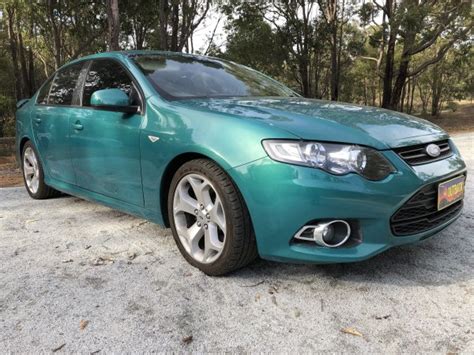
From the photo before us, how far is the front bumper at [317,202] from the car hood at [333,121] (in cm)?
17

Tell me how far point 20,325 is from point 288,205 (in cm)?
148

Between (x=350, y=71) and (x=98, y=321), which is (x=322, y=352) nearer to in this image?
(x=98, y=321)

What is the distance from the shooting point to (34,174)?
15.0ft

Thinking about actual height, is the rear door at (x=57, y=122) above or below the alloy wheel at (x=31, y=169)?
above

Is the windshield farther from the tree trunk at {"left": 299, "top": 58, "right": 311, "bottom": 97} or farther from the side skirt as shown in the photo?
the tree trunk at {"left": 299, "top": 58, "right": 311, "bottom": 97}

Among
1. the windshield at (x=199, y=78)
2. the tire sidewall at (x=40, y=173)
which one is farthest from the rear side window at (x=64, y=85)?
the windshield at (x=199, y=78)

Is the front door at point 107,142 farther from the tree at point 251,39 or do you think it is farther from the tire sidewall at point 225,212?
the tree at point 251,39

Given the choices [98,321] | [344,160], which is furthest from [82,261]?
[344,160]

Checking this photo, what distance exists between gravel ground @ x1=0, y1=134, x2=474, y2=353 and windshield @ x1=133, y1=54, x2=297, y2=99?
117cm

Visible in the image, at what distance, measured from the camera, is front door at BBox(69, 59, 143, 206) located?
2883 mm

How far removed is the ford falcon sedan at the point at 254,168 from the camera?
83.1 inches

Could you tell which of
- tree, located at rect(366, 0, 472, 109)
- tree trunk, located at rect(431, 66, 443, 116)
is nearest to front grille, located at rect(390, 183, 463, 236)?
tree, located at rect(366, 0, 472, 109)

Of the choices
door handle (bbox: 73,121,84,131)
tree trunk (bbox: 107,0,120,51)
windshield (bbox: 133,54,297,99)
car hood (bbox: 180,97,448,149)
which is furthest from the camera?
tree trunk (bbox: 107,0,120,51)

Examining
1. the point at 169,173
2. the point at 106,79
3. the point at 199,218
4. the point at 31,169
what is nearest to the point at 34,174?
the point at 31,169
